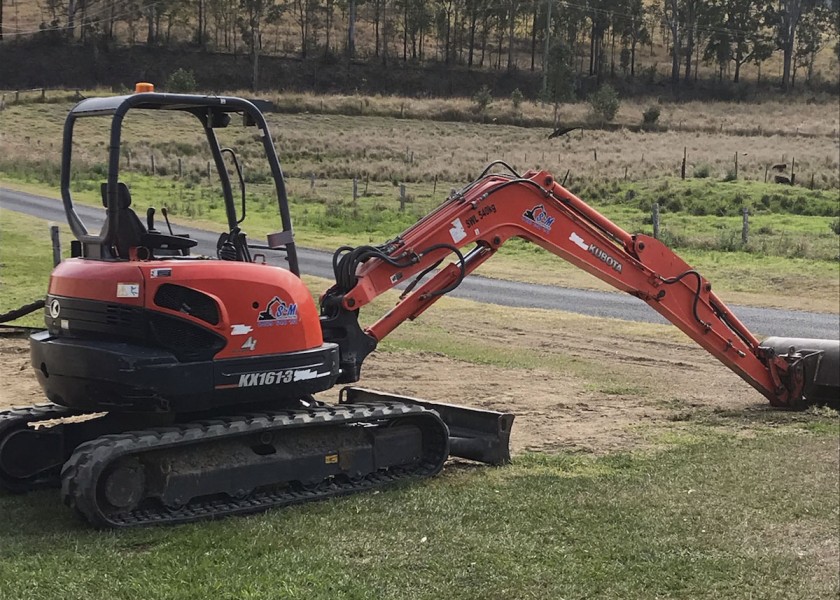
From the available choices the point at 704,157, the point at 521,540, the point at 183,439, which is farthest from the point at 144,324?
the point at 704,157

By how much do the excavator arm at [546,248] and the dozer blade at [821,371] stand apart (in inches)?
0.7

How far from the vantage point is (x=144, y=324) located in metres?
7.35

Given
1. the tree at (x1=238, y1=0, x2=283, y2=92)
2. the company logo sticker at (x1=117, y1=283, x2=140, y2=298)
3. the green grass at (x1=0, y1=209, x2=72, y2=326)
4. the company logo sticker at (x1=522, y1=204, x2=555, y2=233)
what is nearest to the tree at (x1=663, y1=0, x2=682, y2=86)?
the tree at (x1=238, y1=0, x2=283, y2=92)

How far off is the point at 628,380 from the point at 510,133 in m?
60.5

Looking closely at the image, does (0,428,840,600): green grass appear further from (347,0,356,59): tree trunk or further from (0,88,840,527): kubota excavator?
(347,0,356,59): tree trunk

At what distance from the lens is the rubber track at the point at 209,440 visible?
23.0 ft

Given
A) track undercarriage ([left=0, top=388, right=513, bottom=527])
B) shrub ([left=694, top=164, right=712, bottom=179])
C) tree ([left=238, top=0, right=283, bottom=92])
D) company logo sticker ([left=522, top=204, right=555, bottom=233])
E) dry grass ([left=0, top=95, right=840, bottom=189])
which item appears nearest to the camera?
track undercarriage ([left=0, top=388, right=513, bottom=527])

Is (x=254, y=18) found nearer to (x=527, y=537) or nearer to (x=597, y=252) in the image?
(x=597, y=252)

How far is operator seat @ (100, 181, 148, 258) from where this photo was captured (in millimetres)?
7375

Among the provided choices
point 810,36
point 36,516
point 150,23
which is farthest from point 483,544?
point 810,36

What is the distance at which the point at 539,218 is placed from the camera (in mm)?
10688

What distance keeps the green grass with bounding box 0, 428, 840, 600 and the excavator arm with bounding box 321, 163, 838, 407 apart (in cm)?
172

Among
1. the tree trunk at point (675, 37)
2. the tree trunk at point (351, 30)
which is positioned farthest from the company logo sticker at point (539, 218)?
the tree trunk at point (675, 37)

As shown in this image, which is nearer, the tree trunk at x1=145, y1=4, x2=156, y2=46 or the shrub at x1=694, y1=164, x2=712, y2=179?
the shrub at x1=694, y1=164, x2=712, y2=179
